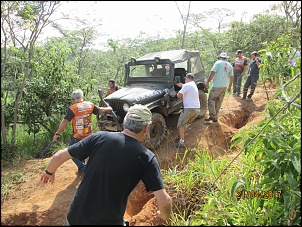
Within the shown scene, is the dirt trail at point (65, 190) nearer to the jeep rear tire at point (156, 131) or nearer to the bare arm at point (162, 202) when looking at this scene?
the jeep rear tire at point (156, 131)

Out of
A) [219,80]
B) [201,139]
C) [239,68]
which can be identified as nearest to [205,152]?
[201,139]

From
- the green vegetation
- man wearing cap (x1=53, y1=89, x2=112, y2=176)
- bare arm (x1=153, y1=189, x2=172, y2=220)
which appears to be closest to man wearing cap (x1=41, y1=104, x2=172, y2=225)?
bare arm (x1=153, y1=189, x2=172, y2=220)

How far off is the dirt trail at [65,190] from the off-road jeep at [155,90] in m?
0.52

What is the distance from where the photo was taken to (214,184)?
3.13 metres

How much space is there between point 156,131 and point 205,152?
1110 millimetres

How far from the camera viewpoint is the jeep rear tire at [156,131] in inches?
189

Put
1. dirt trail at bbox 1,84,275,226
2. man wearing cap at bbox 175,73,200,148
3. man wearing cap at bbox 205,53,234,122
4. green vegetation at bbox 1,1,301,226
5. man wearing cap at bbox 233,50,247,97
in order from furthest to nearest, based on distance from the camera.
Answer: man wearing cap at bbox 233,50,247,97, man wearing cap at bbox 205,53,234,122, man wearing cap at bbox 175,73,200,148, dirt trail at bbox 1,84,275,226, green vegetation at bbox 1,1,301,226

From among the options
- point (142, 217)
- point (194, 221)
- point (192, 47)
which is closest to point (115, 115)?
point (142, 217)

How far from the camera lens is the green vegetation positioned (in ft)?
6.88

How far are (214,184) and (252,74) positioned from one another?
→ 511 centimetres

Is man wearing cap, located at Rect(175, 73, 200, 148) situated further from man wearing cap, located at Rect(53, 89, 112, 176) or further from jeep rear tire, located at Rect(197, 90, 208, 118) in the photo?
man wearing cap, located at Rect(53, 89, 112, 176)

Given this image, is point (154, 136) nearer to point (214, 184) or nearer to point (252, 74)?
point (214, 184)

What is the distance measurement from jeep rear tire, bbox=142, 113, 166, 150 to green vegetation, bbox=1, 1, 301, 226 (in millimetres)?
732

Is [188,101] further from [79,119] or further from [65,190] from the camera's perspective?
[65,190]
